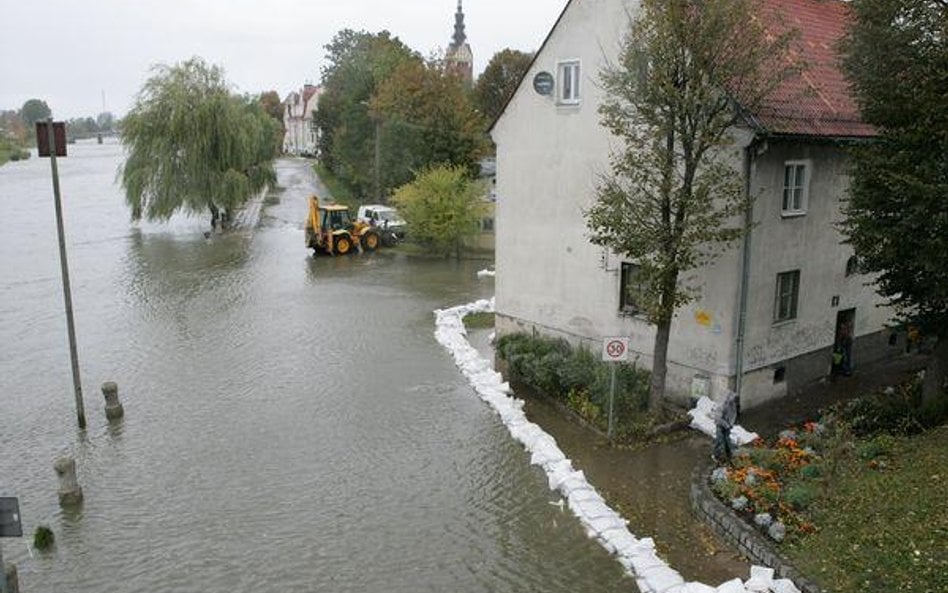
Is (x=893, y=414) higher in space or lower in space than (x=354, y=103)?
lower

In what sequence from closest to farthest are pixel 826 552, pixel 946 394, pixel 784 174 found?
1. pixel 826 552
2. pixel 946 394
3. pixel 784 174

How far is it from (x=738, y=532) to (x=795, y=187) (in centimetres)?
825

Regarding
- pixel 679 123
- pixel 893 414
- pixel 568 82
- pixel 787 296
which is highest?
pixel 568 82

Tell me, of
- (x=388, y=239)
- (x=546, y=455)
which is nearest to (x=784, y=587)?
(x=546, y=455)

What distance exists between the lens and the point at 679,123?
13633 mm

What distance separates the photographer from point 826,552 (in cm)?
962

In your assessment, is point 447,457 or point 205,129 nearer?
point 447,457

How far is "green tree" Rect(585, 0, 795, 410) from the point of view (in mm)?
13047

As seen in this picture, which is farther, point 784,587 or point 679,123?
point 679,123

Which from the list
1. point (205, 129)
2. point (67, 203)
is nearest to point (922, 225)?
point (205, 129)

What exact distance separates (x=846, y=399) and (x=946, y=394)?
258cm

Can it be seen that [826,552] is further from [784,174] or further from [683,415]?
[784,174]

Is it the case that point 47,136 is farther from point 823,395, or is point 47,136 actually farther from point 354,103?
point 354,103

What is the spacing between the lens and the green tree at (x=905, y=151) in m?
12.4
